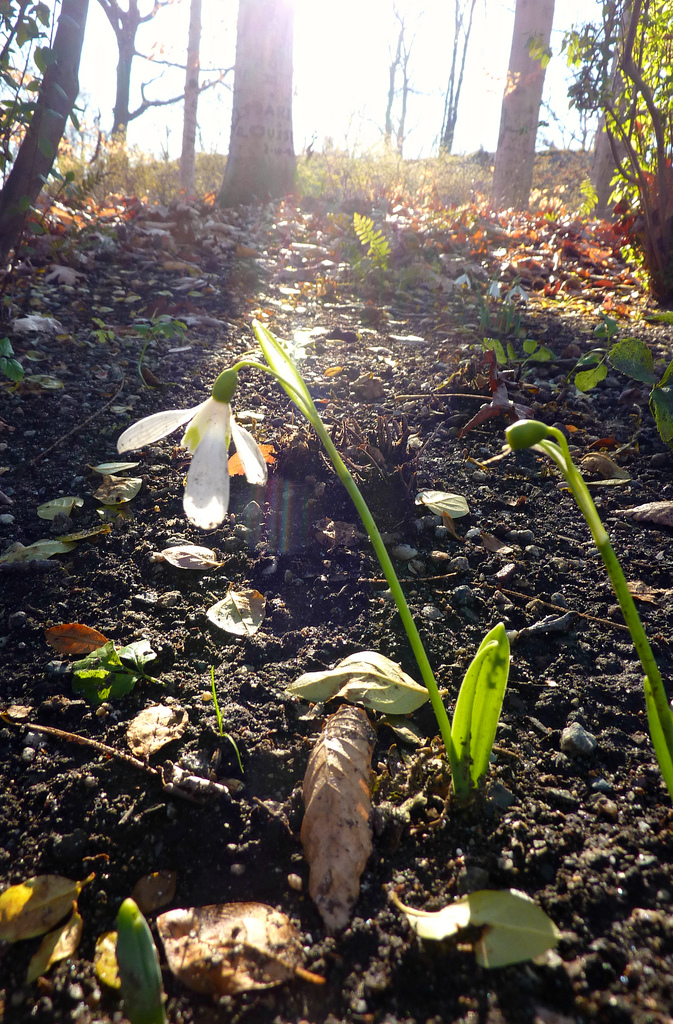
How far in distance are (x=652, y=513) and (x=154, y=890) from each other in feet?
4.82

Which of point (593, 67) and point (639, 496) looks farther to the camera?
point (593, 67)

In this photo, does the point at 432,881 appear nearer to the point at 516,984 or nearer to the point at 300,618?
the point at 516,984

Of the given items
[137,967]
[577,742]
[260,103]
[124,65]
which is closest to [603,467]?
[577,742]

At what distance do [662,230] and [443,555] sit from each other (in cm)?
271

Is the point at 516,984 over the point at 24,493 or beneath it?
beneath

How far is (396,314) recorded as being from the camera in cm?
351

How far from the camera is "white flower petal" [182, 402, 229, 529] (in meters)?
0.79

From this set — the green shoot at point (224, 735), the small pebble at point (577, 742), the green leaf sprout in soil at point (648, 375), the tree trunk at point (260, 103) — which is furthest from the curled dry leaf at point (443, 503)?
the tree trunk at point (260, 103)

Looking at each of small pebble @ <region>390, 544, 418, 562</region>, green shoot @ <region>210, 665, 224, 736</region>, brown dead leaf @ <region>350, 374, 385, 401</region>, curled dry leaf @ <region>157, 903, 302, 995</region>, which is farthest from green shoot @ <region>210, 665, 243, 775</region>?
brown dead leaf @ <region>350, 374, 385, 401</region>

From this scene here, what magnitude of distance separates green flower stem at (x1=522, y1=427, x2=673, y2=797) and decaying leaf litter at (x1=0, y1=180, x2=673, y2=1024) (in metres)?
0.20

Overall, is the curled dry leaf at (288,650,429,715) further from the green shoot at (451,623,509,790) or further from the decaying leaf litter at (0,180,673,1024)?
the green shoot at (451,623,509,790)

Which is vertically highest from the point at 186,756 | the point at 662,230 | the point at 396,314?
the point at 662,230

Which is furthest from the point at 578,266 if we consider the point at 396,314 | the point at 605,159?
the point at 605,159

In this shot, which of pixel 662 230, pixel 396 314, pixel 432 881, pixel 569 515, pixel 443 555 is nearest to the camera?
pixel 432 881
